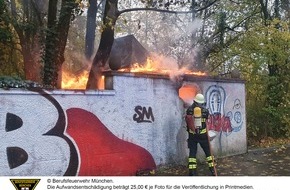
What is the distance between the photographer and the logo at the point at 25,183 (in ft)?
17.1

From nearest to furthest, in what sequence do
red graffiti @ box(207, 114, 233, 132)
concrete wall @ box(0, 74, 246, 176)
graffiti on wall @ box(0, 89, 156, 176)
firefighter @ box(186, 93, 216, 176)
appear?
graffiti on wall @ box(0, 89, 156, 176), concrete wall @ box(0, 74, 246, 176), firefighter @ box(186, 93, 216, 176), red graffiti @ box(207, 114, 233, 132)

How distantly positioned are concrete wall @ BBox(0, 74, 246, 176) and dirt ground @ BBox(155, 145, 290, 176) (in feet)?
1.21

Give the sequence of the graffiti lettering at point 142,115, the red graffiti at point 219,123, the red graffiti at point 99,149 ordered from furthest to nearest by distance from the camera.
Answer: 1. the red graffiti at point 219,123
2. the graffiti lettering at point 142,115
3. the red graffiti at point 99,149

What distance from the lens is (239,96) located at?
11.0 metres

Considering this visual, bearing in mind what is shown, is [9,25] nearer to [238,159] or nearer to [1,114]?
[1,114]

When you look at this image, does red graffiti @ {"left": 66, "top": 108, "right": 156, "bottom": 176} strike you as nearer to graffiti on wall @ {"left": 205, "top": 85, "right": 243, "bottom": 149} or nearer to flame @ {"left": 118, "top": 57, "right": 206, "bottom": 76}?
flame @ {"left": 118, "top": 57, "right": 206, "bottom": 76}

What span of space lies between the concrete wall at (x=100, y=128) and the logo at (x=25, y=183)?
1125 millimetres

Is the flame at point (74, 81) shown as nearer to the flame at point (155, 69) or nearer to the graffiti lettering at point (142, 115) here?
the flame at point (155, 69)

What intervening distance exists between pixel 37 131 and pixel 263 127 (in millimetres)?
9786

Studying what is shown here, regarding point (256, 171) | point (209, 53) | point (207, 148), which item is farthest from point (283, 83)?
point (207, 148)

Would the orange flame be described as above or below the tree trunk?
below

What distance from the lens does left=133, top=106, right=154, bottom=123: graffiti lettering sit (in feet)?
27.5

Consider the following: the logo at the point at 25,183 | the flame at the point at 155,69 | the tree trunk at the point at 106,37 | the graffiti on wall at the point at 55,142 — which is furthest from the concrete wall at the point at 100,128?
the tree trunk at the point at 106,37

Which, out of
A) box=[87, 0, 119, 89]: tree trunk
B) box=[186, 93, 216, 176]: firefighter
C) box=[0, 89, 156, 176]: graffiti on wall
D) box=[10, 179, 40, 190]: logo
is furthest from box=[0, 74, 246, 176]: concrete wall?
box=[87, 0, 119, 89]: tree trunk
